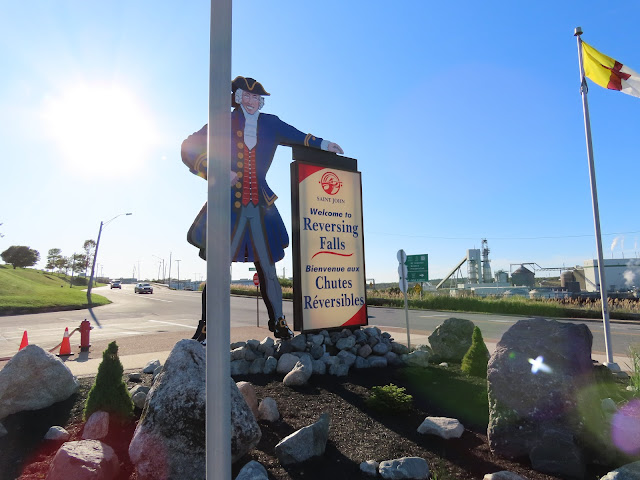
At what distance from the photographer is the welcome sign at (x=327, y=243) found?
23.9 feet

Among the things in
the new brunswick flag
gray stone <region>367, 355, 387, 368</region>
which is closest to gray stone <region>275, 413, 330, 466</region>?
gray stone <region>367, 355, 387, 368</region>

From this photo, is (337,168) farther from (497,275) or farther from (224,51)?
(497,275)

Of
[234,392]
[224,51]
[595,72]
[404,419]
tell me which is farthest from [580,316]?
[224,51]

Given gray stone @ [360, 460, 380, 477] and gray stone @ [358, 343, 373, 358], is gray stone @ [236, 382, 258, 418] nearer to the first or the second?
gray stone @ [360, 460, 380, 477]

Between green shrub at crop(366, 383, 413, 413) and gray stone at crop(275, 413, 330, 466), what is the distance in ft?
4.10

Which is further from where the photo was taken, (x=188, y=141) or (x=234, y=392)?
(x=188, y=141)

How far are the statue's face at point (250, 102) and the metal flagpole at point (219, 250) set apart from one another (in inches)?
213

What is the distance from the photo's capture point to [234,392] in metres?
3.64

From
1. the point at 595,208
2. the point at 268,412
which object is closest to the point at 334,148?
the point at 595,208

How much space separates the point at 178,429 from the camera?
328 centimetres

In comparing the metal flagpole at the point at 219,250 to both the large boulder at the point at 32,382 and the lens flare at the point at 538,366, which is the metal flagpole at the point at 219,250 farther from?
the large boulder at the point at 32,382

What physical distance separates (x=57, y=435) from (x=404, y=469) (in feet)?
11.1

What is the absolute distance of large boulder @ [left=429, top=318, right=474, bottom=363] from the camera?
303 inches

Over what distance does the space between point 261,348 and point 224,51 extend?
5.79 meters
